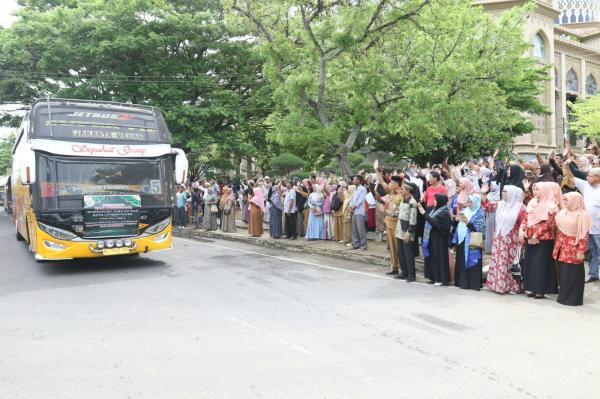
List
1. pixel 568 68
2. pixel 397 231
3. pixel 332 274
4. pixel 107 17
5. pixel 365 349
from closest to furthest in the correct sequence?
pixel 365 349 → pixel 397 231 → pixel 332 274 → pixel 107 17 → pixel 568 68

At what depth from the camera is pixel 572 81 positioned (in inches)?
2019

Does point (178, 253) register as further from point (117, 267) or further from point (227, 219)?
point (227, 219)

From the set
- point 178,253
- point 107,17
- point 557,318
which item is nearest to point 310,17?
point 178,253

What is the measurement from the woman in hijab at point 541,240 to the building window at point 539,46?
41743mm

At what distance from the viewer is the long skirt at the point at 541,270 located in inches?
295

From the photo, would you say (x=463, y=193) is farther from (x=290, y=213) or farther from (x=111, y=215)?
(x=290, y=213)

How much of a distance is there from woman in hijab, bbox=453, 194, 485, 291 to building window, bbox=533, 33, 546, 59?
136 feet

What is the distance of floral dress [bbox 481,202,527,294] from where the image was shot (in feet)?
25.7

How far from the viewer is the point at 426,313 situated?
262 inches

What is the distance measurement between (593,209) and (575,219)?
160cm

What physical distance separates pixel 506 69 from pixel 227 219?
35.1ft

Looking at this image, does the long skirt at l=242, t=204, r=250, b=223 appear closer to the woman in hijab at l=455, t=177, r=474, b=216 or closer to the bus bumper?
the bus bumper

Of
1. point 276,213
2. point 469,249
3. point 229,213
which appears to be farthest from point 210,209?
point 469,249

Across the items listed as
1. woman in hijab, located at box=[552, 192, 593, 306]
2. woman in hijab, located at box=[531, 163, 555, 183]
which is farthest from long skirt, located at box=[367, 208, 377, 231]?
woman in hijab, located at box=[552, 192, 593, 306]
